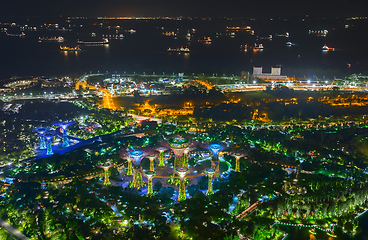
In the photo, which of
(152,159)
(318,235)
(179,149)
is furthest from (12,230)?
(318,235)

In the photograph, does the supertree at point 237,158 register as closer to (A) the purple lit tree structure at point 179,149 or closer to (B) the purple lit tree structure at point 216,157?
(B) the purple lit tree structure at point 216,157

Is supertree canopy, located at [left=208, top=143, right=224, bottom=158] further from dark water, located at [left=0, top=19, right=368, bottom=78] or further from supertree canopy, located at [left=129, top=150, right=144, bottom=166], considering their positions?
dark water, located at [left=0, top=19, right=368, bottom=78]

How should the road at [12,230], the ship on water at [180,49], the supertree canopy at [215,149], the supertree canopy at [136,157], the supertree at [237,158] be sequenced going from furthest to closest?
the ship on water at [180,49], the supertree canopy at [215,149], the supertree at [237,158], the supertree canopy at [136,157], the road at [12,230]

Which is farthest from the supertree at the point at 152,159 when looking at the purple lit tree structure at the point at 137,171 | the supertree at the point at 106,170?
the supertree at the point at 106,170

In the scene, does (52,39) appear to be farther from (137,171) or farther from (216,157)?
(137,171)

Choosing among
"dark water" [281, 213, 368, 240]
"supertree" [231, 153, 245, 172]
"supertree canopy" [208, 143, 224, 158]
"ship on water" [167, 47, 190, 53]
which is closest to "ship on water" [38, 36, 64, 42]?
"ship on water" [167, 47, 190, 53]

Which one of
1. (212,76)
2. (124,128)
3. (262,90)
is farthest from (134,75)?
(124,128)

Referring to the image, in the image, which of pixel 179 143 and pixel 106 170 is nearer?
pixel 106 170

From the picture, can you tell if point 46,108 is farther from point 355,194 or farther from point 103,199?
point 355,194
